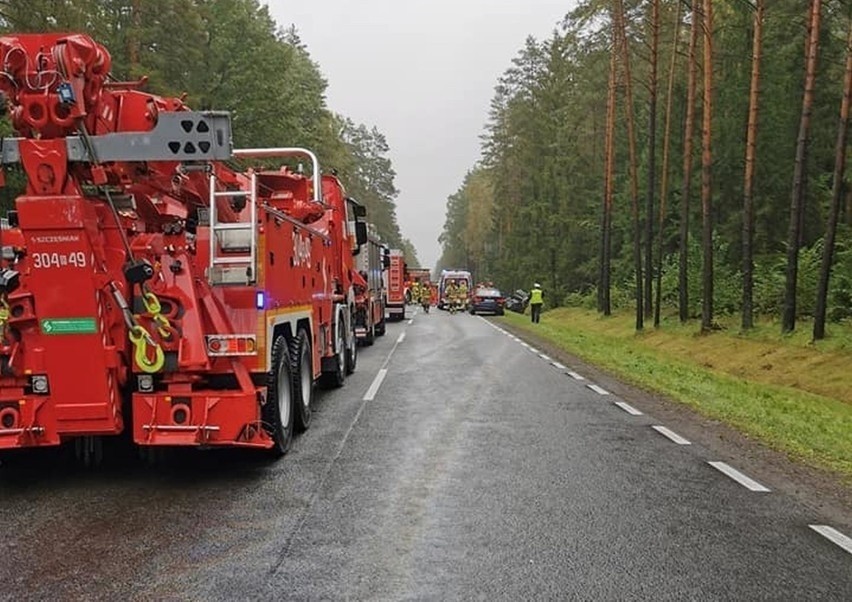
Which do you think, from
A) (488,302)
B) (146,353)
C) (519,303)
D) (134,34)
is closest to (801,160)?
(146,353)

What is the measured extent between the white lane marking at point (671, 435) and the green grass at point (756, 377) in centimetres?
89

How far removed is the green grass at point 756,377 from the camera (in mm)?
9336

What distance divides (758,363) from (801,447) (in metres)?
9.61

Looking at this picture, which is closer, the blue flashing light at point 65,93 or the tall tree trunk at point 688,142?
the blue flashing light at point 65,93

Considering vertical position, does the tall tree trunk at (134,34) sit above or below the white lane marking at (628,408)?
above

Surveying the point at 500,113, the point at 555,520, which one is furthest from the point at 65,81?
the point at 500,113

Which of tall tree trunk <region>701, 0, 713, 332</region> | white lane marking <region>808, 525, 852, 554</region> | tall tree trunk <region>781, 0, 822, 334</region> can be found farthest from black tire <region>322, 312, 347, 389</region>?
tall tree trunk <region>701, 0, 713, 332</region>

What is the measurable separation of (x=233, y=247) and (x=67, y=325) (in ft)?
4.86

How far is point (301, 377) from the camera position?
9.09 metres

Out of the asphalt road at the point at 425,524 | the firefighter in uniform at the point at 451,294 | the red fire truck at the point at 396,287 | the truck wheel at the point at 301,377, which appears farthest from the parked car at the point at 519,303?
the asphalt road at the point at 425,524

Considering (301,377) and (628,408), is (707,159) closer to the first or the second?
(628,408)

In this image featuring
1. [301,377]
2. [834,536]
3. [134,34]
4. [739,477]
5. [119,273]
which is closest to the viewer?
[834,536]

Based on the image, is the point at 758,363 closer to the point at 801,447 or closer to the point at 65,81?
the point at 801,447

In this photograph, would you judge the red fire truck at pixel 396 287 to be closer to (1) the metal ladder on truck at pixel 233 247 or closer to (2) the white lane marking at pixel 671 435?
(2) the white lane marking at pixel 671 435
